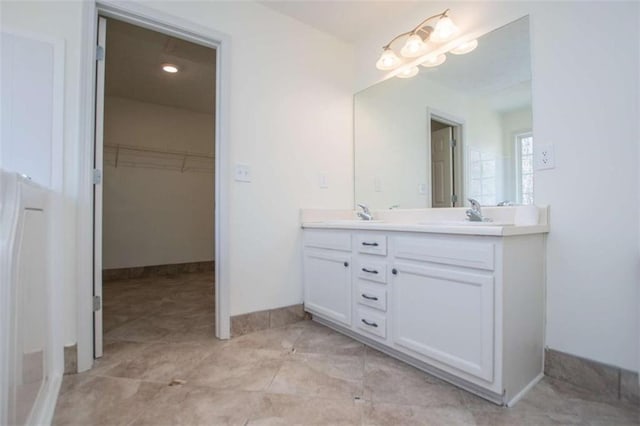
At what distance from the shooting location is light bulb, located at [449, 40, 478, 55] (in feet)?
6.29

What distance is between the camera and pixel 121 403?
1.34 metres

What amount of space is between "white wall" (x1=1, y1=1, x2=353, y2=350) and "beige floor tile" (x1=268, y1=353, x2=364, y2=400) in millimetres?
625

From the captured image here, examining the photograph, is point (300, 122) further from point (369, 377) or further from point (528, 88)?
point (369, 377)

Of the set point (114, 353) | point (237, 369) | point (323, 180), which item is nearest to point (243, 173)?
point (323, 180)

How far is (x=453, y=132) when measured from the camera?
6.88ft

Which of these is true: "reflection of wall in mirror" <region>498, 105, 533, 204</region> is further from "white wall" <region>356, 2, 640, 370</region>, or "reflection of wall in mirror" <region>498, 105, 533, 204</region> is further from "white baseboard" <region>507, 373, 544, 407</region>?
"white baseboard" <region>507, 373, 544, 407</region>

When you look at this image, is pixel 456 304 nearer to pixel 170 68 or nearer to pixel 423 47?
pixel 423 47

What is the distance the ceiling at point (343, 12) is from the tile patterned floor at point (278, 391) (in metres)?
2.27

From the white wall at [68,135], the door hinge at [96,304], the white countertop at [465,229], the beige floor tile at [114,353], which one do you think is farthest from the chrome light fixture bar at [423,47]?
the beige floor tile at [114,353]

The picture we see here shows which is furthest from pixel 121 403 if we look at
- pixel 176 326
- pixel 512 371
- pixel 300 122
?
pixel 300 122

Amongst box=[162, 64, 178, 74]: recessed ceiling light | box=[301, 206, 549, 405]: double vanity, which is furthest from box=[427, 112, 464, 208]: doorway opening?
box=[162, 64, 178, 74]: recessed ceiling light

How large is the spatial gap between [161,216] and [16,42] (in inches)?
118

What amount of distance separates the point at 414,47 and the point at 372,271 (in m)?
1.53

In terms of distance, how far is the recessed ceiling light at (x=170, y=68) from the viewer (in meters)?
3.09
